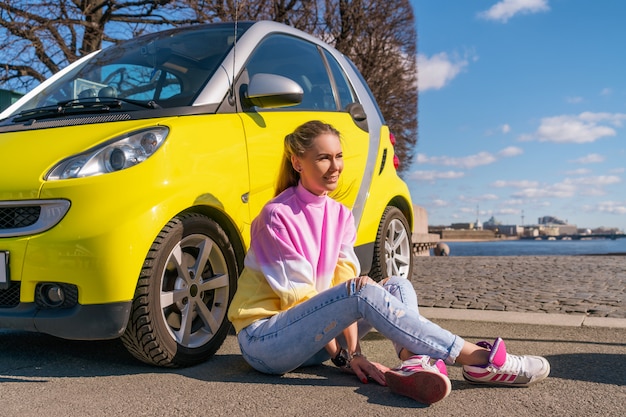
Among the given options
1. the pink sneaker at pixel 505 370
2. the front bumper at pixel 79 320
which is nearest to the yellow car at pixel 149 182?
the front bumper at pixel 79 320

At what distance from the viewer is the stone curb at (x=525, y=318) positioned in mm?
4348

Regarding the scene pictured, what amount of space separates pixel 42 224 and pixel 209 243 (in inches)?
29.2

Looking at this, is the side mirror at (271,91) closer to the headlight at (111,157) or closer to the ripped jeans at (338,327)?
the headlight at (111,157)

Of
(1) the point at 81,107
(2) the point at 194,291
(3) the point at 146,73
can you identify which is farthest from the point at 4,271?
(3) the point at 146,73

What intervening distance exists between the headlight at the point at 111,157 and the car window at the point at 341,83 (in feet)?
5.79

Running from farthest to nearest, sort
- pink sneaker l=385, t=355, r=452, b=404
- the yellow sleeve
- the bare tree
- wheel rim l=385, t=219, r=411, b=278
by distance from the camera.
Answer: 1. the bare tree
2. wheel rim l=385, t=219, r=411, b=278
3. the yellow sleeve
4. pink sneaker l=385, t=355, r=452, b=404

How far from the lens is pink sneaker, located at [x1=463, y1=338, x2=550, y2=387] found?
2564 millimetres

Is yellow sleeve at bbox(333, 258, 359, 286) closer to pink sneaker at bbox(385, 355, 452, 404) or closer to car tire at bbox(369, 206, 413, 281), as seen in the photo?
pink sneaker at bbox(385, 355, 452, 404)

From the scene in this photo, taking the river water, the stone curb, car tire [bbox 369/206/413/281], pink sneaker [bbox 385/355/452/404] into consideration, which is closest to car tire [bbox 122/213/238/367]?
pink sneaker [bbox 385/355/452/404]

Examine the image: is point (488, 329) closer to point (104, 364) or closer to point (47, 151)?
point (104, 364)

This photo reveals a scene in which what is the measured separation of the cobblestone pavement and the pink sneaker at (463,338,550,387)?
2.52 m

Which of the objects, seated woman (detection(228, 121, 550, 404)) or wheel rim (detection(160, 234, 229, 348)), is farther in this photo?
wheel rim (detection(160, 234, 229, 348))

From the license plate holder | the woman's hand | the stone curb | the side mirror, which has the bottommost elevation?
the stone curb

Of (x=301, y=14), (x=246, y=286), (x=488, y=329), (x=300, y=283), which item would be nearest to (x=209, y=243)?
(x=246, y=286)
